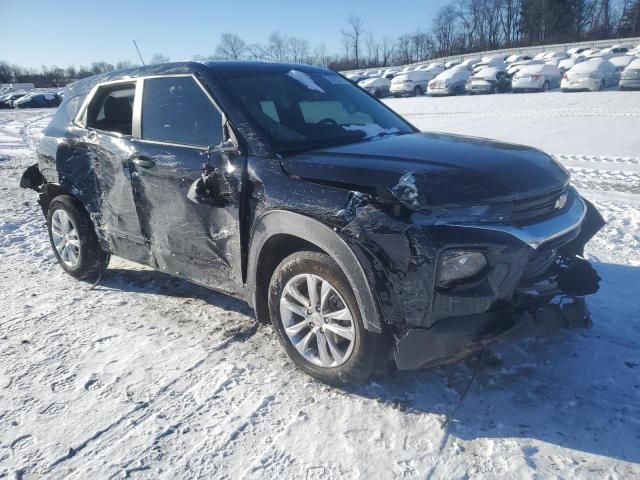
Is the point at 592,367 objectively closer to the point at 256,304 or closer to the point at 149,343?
the point at 256,304

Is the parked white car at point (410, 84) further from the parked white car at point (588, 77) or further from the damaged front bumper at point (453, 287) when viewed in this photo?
the damaged front bumper at point (453, 287)

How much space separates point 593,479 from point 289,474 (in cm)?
136

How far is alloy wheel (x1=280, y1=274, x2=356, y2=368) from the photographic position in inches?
108

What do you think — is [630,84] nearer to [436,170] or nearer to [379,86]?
[379,86]

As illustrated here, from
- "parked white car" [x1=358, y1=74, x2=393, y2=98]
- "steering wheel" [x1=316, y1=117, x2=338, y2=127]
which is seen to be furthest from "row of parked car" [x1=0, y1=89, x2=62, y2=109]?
"steering wheel" [x1=316, y1=117, x2=338, y2=127]

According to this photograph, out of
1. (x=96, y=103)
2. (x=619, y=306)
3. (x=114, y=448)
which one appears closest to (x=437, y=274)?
(x=114, y=448)

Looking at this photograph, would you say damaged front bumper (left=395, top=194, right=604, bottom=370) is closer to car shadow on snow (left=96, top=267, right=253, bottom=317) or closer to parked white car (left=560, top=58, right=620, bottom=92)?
car shadow on snow (left=96, top=267, right=253, bottom=317)

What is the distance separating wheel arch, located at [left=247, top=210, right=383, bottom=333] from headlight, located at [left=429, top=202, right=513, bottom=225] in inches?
18.3

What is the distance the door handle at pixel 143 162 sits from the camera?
3547 millimetres

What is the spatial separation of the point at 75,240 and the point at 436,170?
3574 millimetres

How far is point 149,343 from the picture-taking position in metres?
3.49

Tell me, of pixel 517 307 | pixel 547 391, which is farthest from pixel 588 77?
pixel 517 307

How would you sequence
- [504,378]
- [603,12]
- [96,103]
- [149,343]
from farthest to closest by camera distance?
[603,12], [96,103], [149,343], [504,378]

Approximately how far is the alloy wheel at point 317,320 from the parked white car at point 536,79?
81.0ft
